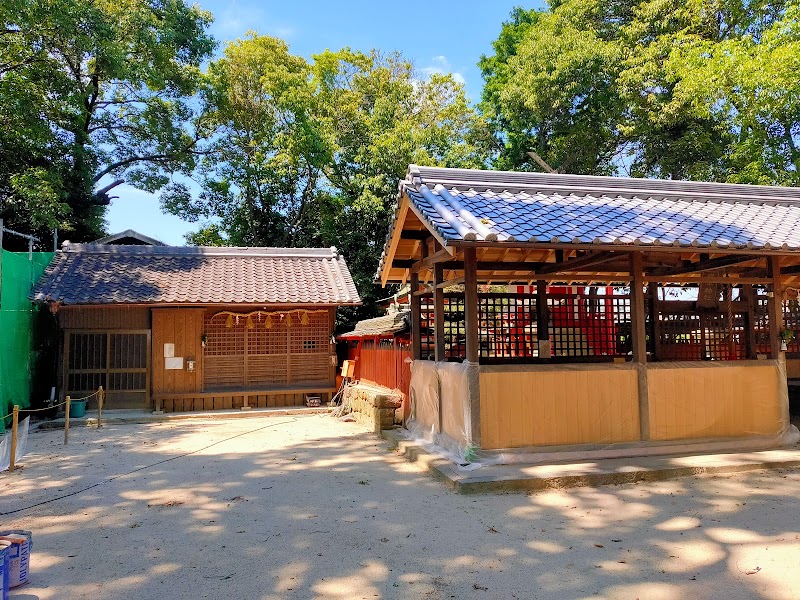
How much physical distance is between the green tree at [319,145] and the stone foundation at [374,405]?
9488 millimetres

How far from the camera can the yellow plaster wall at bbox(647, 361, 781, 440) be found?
7836 millimetres

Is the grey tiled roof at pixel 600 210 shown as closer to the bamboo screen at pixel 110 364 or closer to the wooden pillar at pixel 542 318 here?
the wooden pillar at pixel 542 318

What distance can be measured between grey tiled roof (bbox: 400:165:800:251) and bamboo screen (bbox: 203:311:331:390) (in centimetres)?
821

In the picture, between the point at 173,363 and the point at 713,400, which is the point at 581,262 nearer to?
the point at 713,400

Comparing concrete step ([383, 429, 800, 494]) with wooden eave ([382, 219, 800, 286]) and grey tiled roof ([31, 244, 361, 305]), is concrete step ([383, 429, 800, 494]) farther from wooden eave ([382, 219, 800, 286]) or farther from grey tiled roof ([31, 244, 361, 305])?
grey tiled roof ([31, 244, 361, 305])

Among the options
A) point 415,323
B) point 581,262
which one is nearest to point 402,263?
point 415,323

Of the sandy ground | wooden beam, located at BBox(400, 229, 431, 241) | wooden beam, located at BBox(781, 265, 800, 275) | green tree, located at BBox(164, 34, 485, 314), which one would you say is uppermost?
green tree, located at BBox(164, 34, 485, 314)

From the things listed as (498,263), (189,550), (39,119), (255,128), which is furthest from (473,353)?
(255,128)

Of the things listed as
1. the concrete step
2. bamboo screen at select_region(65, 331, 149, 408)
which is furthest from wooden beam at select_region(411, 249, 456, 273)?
bamboo screen at select_region(65, 331, 149, 408)

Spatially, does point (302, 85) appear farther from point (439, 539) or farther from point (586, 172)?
point (439, 539)

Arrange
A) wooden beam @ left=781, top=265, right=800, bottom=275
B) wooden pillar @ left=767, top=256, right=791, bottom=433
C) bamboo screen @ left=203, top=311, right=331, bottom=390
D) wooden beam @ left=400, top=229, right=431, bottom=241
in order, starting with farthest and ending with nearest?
bamboo screen @ left=203, top=311, right=331, bottom=390 → wooden beam @ left=781, top=265, right=800, bottom=275 → wooden beam @ left=400, top=229, right=431, bottom=241 → wooden pillar @ left=767, top=256, right=791, bottom=433

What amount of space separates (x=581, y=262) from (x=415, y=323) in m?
3.14

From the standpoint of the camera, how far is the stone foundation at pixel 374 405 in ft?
35.2

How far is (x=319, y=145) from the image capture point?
2247 cm
